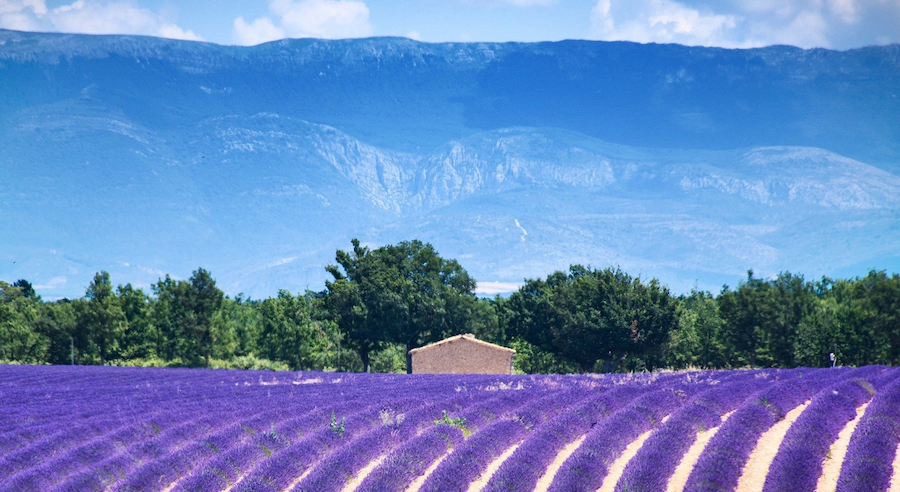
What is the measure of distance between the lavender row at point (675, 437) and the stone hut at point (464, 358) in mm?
30141

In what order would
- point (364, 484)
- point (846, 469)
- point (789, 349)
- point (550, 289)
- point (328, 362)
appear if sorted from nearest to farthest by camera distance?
point (846, 469)
point (364, 484)
point (789, 349)
point (550, 289)
point (328, 362)

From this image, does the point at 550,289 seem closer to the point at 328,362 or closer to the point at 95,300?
the point at 328,362

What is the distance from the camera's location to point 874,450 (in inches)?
509

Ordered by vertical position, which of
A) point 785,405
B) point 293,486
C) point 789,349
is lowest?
point 293,486

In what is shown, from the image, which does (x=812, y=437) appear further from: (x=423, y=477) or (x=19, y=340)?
(x=19, y=340)

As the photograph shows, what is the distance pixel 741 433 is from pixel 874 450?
7.28 ft

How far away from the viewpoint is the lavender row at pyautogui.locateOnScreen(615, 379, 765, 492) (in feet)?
40.6

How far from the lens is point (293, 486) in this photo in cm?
1370

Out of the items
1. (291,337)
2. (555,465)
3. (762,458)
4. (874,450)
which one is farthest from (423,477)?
(291,337)

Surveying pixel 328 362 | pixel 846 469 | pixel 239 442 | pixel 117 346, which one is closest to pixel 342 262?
pixel 328 362

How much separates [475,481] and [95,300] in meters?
56.0

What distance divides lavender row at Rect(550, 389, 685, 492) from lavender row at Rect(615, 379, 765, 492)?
17.9 inches

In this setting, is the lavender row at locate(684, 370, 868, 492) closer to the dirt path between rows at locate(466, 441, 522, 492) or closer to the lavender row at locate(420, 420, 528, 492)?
the dirt path between rows at locate(466, 441, 522, 492)

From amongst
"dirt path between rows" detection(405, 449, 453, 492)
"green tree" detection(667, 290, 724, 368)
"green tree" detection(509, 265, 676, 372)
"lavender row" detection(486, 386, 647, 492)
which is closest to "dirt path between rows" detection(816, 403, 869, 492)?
"lavender row" detection(486, 386, 647, 492)
